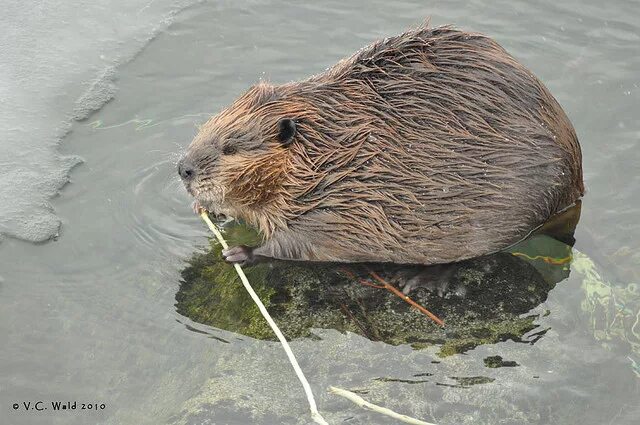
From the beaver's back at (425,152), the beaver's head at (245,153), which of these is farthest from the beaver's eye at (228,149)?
the beaver's back at (425,152)

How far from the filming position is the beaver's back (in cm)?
399

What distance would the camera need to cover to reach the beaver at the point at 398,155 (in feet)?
13.1

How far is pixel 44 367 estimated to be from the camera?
11.8 ft

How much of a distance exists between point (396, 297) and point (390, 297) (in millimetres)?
27

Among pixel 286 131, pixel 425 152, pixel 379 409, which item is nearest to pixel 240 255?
pixel 286 131

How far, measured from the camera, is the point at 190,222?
4445 millimetres

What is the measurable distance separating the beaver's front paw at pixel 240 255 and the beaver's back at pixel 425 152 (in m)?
0.25

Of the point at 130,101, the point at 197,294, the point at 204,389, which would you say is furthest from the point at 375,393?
the point at 130,101

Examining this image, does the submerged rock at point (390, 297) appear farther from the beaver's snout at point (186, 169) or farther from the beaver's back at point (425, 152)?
the beaver's snout at point (186, 169)

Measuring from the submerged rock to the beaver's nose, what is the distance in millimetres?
409

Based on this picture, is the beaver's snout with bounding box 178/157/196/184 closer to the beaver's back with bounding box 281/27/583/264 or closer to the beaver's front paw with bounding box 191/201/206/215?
the beaver's front paw with bounding box 191/201/206/215

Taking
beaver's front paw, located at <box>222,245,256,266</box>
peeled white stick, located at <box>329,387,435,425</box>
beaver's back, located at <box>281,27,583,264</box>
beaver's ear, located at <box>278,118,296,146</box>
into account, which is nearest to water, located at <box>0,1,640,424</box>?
peeled white stick, located at <box>329,387,435,425</box>

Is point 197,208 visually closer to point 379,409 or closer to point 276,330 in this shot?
point 276,330

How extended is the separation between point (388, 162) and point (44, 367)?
170cm
